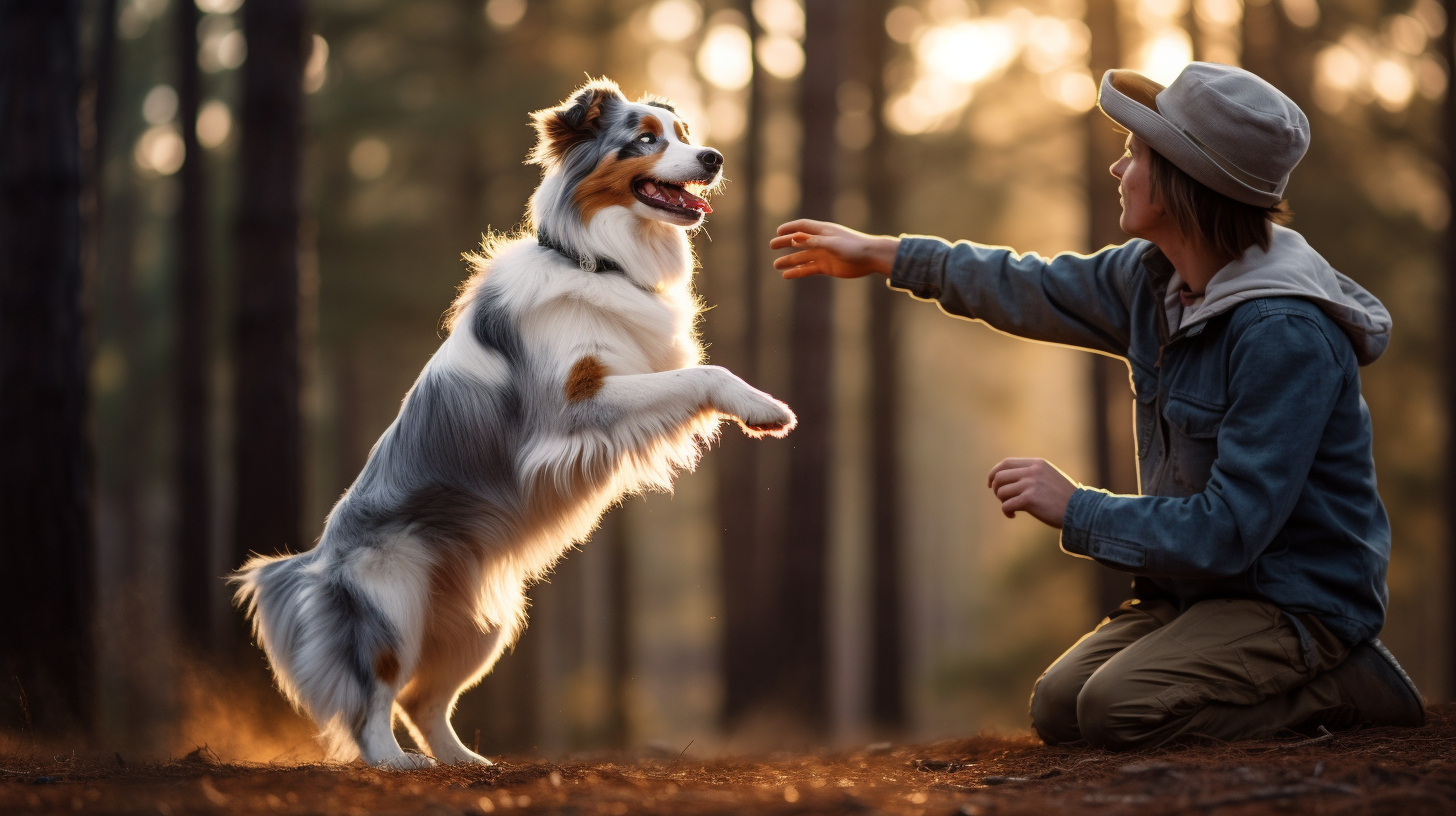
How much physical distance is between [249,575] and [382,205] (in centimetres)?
947

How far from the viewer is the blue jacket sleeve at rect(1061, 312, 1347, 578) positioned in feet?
10.2

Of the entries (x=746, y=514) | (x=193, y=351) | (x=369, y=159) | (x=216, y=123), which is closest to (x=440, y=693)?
(x=193, y=351)

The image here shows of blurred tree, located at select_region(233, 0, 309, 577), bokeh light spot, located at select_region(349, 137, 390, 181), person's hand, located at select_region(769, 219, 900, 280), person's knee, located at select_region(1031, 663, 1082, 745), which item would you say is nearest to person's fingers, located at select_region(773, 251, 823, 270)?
person's hand, located at select_region(769, 219, 900, 280)

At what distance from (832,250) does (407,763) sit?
2.38 meters

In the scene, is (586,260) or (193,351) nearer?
(586,260)

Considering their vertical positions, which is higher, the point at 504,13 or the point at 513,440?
the point at 504,13

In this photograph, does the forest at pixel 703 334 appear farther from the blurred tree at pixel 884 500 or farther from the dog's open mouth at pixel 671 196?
the dog's open mouth at pixel 671 196

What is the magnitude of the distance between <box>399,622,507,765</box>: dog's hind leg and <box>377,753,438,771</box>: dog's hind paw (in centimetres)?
40

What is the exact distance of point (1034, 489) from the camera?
3.24 m

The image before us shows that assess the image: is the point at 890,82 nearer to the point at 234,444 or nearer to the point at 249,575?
the point at 234,444

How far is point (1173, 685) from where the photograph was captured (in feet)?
10.8

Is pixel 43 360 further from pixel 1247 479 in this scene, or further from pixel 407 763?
pixel 1247 479

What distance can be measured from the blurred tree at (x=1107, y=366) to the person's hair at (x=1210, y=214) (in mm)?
6896

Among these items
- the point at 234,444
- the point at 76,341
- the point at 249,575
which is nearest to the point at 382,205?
the point at 234,444
